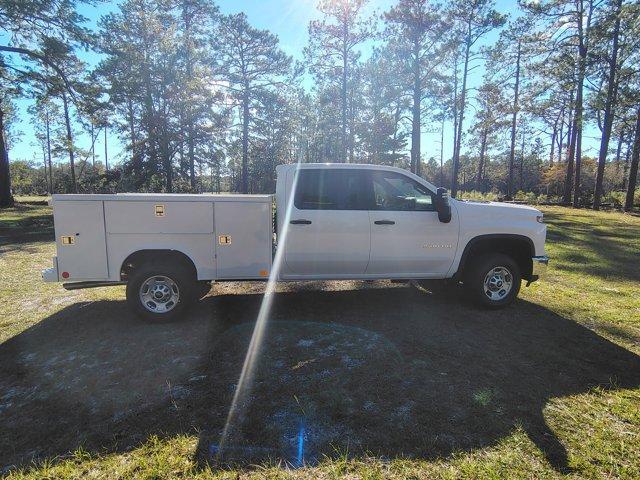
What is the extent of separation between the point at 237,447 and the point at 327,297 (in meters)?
3.73

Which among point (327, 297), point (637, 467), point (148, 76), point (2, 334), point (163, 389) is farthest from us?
point (148, 76)

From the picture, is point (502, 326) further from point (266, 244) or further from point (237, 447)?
point (237, 447)

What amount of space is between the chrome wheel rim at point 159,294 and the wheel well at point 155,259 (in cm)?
23

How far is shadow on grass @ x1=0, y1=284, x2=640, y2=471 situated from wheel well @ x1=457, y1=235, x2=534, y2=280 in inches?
26.6

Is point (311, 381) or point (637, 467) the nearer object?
point (637, 467)

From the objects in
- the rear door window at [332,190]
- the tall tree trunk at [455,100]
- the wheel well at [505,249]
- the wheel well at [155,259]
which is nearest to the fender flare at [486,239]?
the wheel well at [505,249]

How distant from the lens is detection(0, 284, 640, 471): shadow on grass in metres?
2.89

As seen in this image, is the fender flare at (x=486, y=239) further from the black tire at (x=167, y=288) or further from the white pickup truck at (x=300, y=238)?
the black tire at (x=167, y=288)

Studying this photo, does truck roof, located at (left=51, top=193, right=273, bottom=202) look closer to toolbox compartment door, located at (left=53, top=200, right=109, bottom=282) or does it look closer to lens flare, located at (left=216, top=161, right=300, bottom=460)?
toolbox compartment door, located at (left=53, top=200, right=109, bottom=282)

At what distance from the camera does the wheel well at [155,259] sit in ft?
16.2

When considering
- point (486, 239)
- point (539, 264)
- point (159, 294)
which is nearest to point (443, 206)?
point (486, 239)

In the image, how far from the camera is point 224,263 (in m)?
5.02

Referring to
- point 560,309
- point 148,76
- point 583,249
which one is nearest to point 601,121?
point 583,249

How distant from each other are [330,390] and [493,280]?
131 inches
